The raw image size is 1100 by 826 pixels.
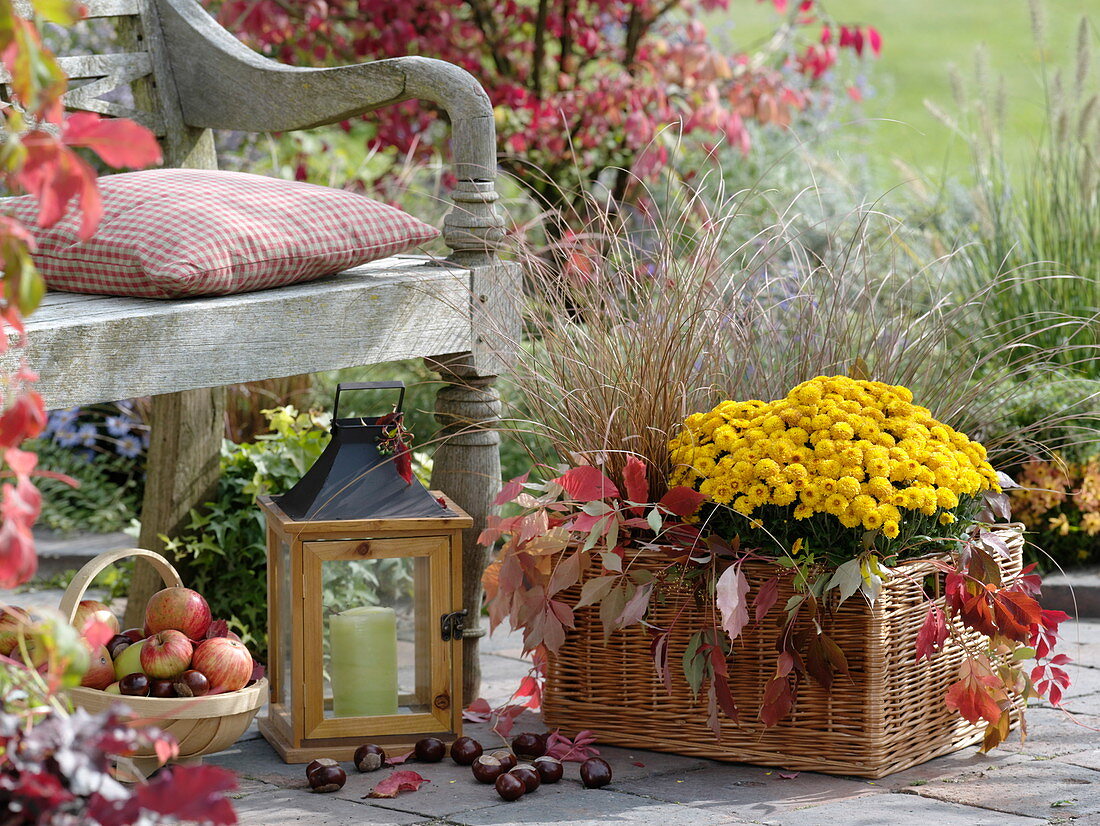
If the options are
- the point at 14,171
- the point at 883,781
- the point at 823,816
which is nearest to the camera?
the point at 14,171

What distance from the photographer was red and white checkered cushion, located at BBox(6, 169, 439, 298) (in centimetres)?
220

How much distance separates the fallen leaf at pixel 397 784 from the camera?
209 cm

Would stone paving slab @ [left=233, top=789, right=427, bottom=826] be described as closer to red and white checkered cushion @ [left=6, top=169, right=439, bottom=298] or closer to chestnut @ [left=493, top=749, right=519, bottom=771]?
chestnut @ [left=493, top=749, right=519, bottom=771]

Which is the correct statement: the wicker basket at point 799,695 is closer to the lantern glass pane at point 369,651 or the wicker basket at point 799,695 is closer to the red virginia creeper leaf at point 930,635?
the red virginia creeper leaf at point 930,635

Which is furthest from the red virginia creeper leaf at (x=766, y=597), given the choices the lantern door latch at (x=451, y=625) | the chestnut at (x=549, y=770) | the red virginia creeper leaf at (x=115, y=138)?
the red virginia creeper leaf at (x=115, y=138)

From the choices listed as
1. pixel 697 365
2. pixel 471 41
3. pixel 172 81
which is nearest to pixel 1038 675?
pixel 697 365

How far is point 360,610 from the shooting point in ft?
7.55

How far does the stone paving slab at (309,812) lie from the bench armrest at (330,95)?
1.04 metres

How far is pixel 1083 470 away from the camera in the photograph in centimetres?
339

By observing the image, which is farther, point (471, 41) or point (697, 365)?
point (471, 41)

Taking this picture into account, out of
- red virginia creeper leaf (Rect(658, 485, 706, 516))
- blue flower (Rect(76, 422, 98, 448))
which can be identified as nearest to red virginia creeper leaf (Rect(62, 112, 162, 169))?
red virginia creeper leaf (Rect(658, 485, 706, 516))

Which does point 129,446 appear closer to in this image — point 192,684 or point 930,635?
point 192,684

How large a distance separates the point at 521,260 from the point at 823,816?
121cm

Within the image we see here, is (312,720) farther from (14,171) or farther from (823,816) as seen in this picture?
(14,171)
